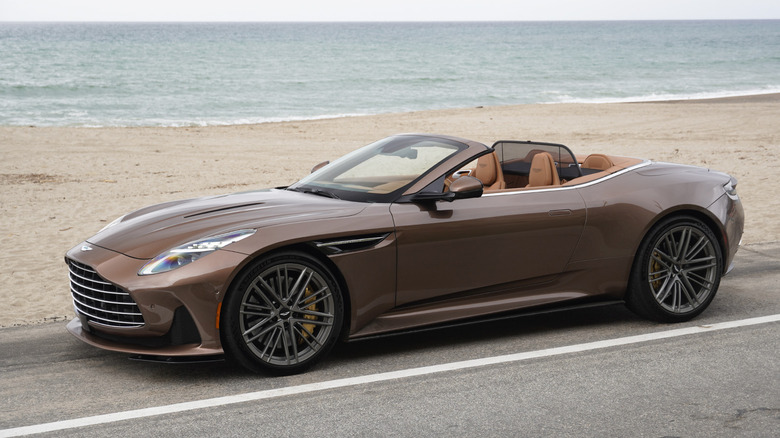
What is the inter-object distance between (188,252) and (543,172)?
2.59 m

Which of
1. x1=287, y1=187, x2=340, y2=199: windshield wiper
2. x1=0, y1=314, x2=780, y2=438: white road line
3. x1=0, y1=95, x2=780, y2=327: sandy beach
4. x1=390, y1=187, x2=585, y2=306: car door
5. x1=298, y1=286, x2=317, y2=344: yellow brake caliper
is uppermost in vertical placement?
x1=287, y1=187, x2=340, y2=199: windshield wiper

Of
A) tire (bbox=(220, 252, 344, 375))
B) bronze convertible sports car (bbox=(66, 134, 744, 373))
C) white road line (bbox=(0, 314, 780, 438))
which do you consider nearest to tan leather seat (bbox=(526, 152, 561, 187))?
bronze convertible sports car (bbox=(66, 134, 744, 373))

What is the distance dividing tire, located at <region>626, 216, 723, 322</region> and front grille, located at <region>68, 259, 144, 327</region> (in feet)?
11.1

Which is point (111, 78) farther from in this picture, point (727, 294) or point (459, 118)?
point (727, 294)

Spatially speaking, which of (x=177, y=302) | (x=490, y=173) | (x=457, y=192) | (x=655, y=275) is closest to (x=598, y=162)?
(x=490, y=173)

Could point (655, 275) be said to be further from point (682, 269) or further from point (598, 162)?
point (598, 162)

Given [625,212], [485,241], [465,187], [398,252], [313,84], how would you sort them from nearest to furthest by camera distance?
[398,252], [465,187], [485,241], [625,212], [313,84]

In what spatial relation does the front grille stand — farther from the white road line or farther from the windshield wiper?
the windshield wiper

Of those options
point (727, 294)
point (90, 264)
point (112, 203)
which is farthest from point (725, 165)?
point (90, 264)

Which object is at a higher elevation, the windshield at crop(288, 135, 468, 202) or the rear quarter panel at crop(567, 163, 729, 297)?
the windshield at crop(288, 135, 468, 202)

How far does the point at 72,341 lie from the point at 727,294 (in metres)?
4.99

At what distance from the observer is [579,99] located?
3947cm

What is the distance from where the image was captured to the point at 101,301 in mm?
4867

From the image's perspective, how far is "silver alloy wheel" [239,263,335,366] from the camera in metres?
4.82
